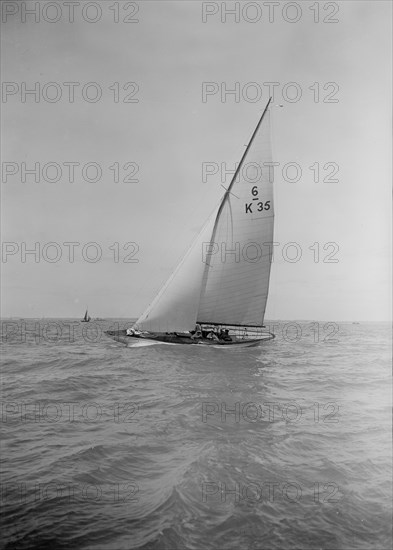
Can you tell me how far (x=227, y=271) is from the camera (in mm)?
25219

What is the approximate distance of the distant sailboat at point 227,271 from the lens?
81.1 feet

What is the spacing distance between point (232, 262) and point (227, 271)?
2.10 feet

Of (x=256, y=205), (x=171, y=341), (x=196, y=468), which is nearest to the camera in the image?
(x=196, y=468)

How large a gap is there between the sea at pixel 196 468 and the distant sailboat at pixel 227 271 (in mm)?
11714

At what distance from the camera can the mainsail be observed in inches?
974

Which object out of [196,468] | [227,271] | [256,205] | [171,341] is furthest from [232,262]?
[196,468]

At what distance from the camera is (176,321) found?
24.7 m

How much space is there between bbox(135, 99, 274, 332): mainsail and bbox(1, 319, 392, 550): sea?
11855 mm

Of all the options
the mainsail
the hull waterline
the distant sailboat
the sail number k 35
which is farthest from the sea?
the sail number k 35

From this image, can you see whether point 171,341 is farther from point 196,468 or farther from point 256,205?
point 196,468

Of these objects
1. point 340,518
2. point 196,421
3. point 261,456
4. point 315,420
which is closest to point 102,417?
point 196,421

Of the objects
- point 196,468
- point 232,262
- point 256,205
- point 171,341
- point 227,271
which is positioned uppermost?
point 256,205

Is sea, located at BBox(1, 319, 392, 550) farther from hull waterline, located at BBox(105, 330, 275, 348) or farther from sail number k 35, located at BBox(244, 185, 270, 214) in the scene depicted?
sail number k 35, located at BBox(244, 185, 270, 214)

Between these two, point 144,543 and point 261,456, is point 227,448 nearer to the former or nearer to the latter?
point 261,456
